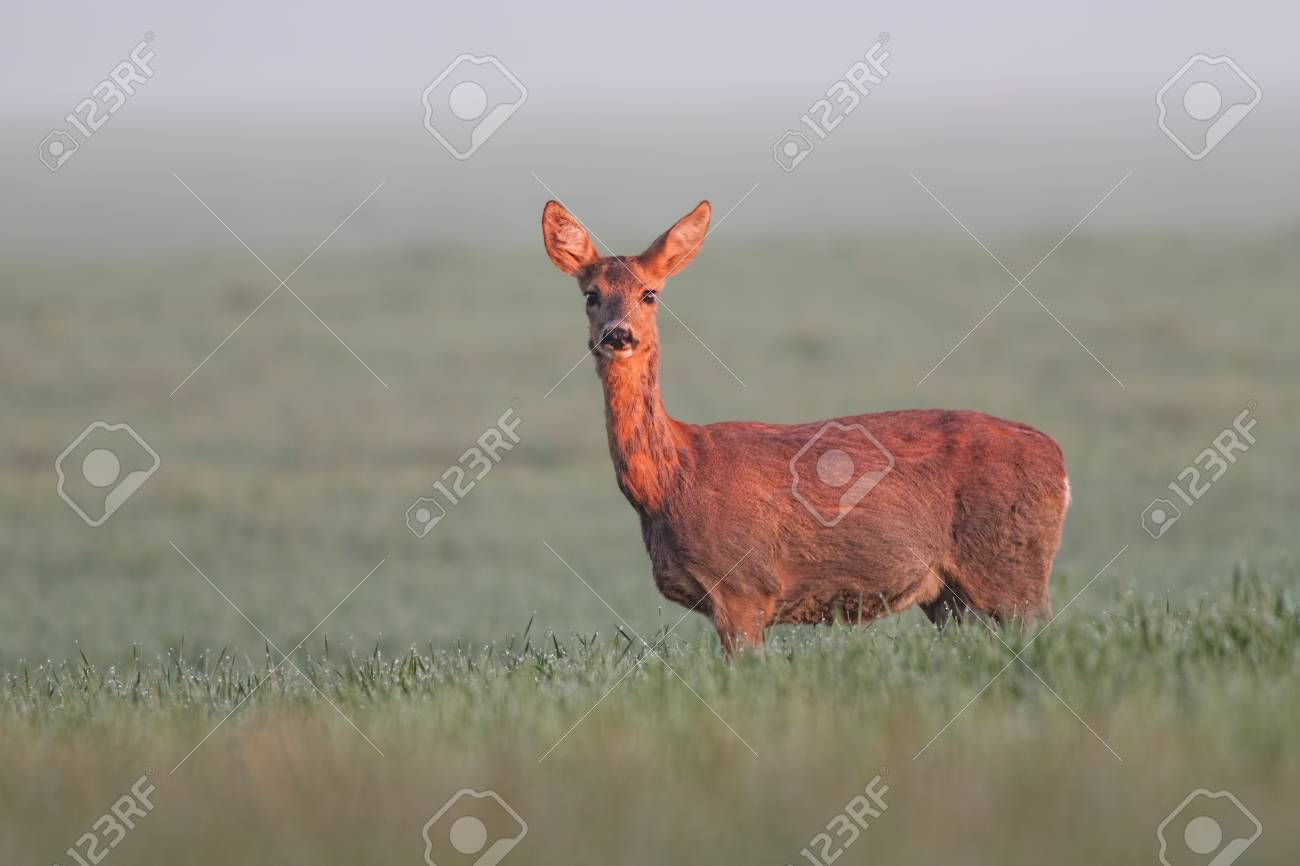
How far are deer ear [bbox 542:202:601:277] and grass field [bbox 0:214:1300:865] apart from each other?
1.76 metres

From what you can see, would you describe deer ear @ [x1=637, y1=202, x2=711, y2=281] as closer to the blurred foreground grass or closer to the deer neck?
the deer neck

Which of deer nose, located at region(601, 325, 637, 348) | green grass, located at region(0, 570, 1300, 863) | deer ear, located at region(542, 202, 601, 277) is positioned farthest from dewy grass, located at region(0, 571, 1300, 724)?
deer ear, located at region(542, 202, 601, 277)

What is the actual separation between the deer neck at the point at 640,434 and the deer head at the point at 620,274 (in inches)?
3.0

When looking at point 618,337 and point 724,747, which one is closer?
point 724,747

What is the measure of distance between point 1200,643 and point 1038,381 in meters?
21.9

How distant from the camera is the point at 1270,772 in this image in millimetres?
4613

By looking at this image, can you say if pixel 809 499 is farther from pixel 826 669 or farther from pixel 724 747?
pixel 724 747

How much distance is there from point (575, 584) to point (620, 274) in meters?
9.94

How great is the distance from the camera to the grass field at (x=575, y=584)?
465 centimetres

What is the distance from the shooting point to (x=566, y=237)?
8.09m

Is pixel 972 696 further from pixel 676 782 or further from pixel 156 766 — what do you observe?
pixel 156 766

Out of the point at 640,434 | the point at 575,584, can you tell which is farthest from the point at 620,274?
the point at 575,584

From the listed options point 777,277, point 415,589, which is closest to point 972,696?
point 415,589

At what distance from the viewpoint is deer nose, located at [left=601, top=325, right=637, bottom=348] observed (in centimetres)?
740
